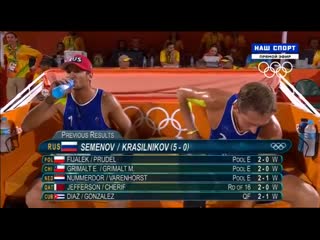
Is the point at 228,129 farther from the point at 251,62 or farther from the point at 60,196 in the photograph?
the point at 60,196

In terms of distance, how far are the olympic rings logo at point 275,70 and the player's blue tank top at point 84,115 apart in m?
0.87

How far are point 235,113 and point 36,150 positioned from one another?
1.05m

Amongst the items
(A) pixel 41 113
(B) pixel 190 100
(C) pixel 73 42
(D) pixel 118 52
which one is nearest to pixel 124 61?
(D) pixel 118 52

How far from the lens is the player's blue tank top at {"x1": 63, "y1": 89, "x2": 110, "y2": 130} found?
2.56m

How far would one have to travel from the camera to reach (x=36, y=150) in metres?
2.54

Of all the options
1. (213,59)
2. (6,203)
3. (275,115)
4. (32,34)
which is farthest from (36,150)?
(275,115)

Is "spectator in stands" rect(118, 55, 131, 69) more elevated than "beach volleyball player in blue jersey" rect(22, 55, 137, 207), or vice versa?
"spectator in stands" rect(118, 55, 131, 69)

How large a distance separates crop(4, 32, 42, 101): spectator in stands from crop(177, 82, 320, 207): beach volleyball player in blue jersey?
2.59 feet

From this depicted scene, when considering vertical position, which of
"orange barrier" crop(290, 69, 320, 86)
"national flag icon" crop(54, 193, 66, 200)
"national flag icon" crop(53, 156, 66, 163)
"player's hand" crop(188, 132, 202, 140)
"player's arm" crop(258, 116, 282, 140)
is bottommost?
"national flag icon" crop(54, 193, 66, 200)

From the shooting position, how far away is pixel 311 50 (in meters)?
2.57

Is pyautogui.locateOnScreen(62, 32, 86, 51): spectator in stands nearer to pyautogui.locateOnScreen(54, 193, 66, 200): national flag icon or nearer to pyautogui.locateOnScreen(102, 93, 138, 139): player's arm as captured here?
pyautogui.locateOnScreen(102, 93, 138, 139): player's arm

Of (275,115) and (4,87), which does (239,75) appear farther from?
(4,87)

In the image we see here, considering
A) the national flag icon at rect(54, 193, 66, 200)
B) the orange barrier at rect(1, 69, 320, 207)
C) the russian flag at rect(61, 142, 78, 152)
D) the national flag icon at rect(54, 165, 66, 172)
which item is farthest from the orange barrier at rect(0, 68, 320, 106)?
the national flag icon at rect(54, 193, 66, 200)

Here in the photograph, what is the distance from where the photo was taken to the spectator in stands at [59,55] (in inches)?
101
